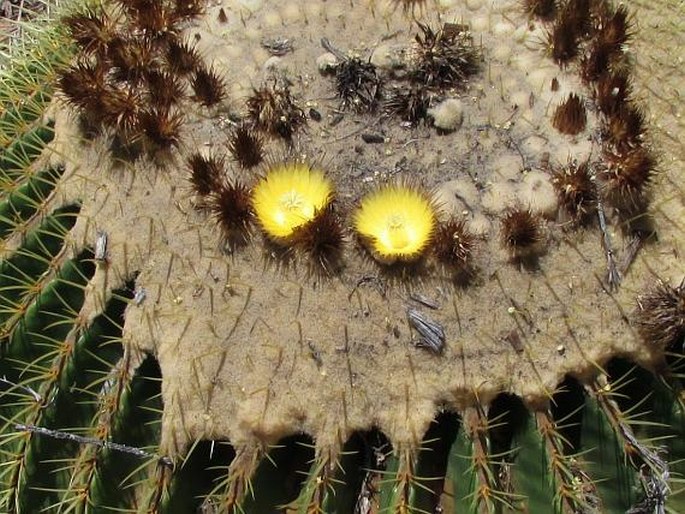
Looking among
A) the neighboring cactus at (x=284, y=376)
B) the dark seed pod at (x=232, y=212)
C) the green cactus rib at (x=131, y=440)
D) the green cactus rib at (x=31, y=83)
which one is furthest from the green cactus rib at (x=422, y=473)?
the green cactus rib at (x=31, y=83)

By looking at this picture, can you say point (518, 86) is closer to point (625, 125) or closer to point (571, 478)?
point (625, 125)

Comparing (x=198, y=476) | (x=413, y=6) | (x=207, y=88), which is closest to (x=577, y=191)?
(x=413, y=6)

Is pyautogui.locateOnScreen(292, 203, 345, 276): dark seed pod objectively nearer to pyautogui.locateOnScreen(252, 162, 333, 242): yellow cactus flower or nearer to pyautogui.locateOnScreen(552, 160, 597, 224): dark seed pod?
pyautogui.locateOnScreen(252, 162, 333, 242): yellow cactus flower

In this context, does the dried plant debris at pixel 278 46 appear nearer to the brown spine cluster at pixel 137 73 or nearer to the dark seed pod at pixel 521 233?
the brown spine cluster at pixel 137 73

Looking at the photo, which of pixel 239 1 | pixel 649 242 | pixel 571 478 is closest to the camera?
pixel 571 478

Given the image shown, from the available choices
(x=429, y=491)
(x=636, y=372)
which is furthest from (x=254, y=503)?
(x=636, y=372)

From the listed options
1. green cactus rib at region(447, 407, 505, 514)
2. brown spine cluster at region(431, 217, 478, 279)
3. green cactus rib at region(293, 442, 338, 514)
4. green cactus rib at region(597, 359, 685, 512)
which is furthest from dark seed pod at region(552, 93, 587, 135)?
green cactus rib at region(293, 442, 338, 514)
